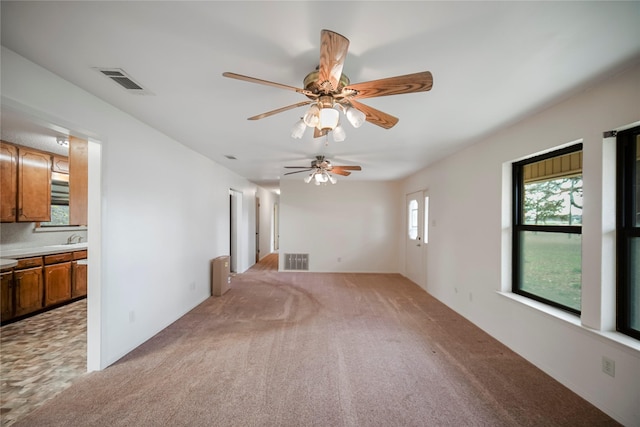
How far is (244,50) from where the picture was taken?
1.53 m

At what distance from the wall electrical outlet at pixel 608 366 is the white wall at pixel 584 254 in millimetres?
28

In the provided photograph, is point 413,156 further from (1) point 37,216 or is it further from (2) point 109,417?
(1) point 37,216

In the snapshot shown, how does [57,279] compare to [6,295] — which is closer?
[6,295]

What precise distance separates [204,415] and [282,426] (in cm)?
57

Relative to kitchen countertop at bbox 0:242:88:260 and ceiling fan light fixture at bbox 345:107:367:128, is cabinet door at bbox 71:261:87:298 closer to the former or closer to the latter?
kitchen countertop at bbox 0:242:88:260

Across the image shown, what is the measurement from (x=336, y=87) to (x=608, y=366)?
270 cm

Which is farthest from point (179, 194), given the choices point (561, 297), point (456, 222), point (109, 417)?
point (561, 297)

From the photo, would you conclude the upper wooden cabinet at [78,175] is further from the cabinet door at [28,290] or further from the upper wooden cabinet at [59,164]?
the upper wooden cabinet at [59,164]

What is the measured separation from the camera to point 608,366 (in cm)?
184

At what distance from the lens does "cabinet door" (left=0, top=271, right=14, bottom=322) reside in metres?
3.17

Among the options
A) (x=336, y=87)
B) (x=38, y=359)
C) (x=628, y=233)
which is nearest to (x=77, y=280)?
(x=38, y=359)

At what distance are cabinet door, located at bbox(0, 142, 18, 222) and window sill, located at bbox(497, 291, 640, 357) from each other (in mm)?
6340

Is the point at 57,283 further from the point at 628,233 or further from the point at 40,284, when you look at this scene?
the point at 628,233

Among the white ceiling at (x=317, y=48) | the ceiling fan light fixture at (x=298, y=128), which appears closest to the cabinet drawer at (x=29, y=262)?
the white ceiling at (x=317, y=48)
